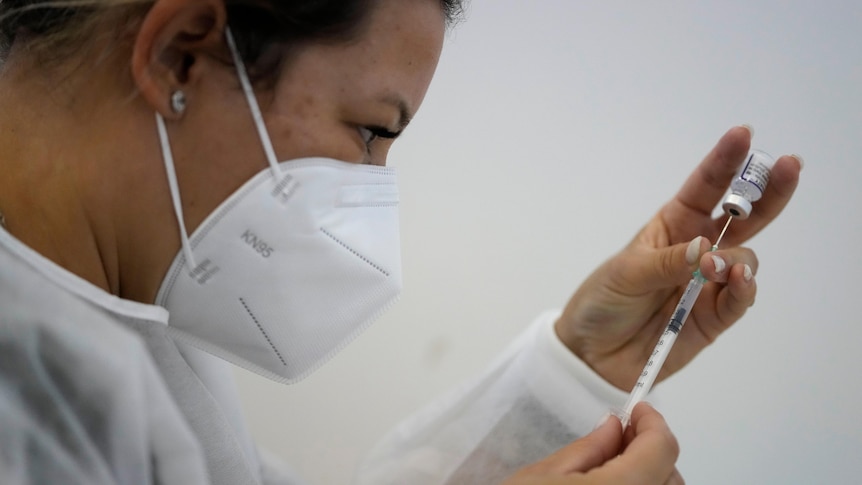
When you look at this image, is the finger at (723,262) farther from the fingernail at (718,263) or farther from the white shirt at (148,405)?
the white shirt at (148,405)

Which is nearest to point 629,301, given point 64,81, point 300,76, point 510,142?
point 510,142

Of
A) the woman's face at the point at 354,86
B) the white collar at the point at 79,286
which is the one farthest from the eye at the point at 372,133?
the white collar at the point at 79,286

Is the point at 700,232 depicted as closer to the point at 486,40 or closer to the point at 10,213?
the point at 486,40

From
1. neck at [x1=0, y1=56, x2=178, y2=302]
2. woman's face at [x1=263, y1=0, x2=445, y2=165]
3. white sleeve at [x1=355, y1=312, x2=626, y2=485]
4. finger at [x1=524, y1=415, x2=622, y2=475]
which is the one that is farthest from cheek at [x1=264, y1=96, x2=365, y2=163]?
white sleeve at [x1=355, y1=312, x2=626, y2=485]

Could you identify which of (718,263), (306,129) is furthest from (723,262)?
(306,129)

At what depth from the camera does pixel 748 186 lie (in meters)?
0.70

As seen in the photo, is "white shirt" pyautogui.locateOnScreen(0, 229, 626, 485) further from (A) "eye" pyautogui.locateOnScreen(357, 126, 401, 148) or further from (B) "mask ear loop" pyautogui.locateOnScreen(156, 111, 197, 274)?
(A) "eye" pyautogui.locateOnScreen(357, 126, 401, 148)

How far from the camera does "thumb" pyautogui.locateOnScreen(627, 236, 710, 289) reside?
0.72 meters

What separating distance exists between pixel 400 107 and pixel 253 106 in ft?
0.49

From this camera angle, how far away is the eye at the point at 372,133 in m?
0.64

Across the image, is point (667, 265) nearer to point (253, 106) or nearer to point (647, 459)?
point (647, 459)

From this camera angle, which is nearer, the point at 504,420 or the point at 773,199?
the point at 773,199

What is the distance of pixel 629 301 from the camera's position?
2.81 ft

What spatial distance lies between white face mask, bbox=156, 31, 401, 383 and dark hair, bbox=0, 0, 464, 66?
0.08ft
